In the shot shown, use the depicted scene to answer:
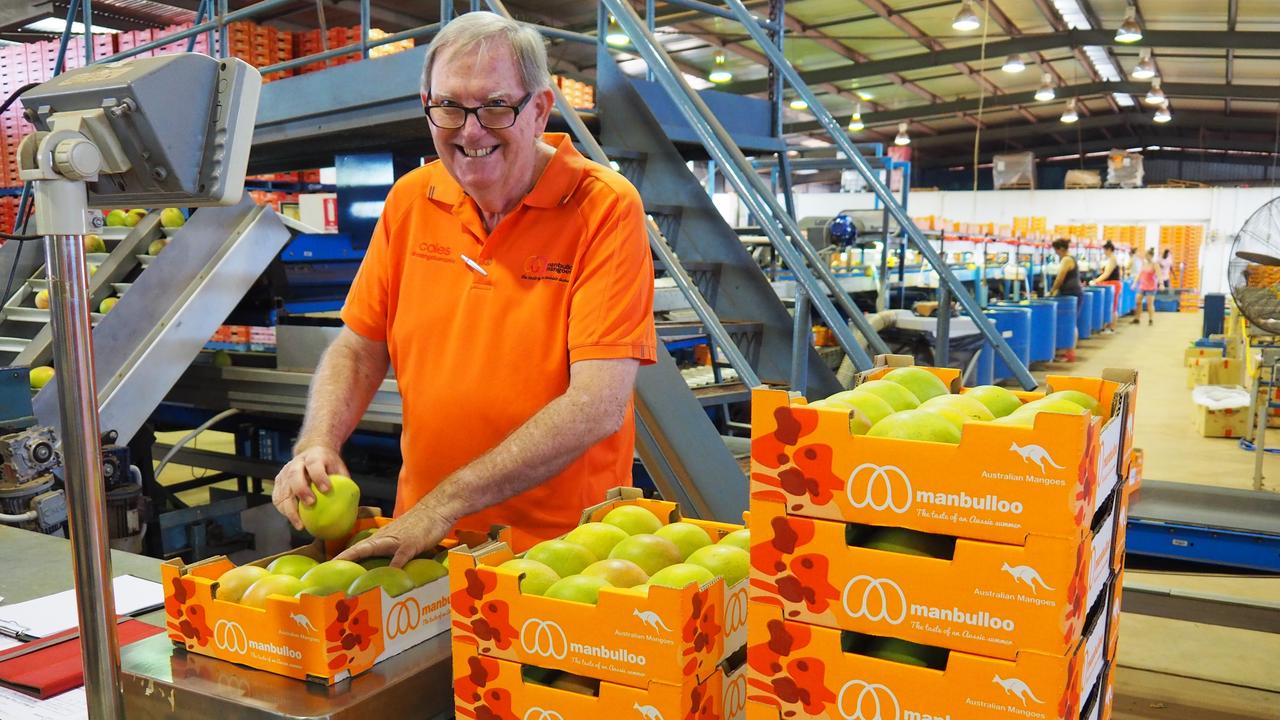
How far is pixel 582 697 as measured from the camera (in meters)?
1.11

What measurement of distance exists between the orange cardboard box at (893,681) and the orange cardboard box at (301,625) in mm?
473

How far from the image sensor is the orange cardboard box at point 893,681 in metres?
1.02

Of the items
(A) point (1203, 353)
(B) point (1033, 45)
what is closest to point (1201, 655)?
(A) point (1203, 353)

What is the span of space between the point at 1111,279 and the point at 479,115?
19.4m

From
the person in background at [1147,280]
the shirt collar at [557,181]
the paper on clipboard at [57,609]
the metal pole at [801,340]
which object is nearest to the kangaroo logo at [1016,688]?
the shirt collar at [557,181]

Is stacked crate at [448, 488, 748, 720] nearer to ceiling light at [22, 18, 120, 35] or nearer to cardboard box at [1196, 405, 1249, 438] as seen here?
cardboard box at [1196, 405, 1249, 438]

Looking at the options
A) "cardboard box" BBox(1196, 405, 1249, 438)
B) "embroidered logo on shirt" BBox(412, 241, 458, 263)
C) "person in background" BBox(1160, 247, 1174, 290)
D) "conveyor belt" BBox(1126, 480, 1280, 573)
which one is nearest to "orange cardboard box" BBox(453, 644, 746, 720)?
"embroidered logo on shirt" BBox(412, 241, 458, 263)

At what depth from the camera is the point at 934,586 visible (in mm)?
1055

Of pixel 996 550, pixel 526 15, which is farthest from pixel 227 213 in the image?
pixel 526 15

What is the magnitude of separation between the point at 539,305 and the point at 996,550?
3.43 ft

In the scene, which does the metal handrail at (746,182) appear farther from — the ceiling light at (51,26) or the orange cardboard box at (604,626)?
the ceiling light at (51,26)

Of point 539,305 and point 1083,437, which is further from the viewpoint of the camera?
point 539,305

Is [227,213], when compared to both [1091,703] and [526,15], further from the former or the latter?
[526,15]

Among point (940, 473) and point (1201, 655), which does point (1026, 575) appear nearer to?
point (940, 473)
